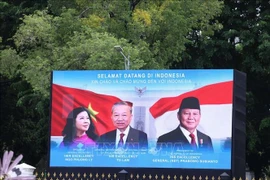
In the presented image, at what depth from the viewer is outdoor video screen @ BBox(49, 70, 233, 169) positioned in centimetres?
1505

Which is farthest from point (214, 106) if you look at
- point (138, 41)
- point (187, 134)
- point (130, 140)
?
point (138, 41)

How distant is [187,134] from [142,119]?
1.15 metres

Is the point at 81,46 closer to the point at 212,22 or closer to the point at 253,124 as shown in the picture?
the point at 212,22

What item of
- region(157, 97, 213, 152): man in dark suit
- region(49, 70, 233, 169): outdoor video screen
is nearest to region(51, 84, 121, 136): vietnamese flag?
region(49, 70, 233, 169): outdoor video screen

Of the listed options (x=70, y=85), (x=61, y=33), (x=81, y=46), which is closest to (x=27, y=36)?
(x=61, y=33)

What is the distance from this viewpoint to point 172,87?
15266 mm

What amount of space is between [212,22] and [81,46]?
7.88 m

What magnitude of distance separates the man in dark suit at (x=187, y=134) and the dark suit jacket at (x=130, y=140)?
39 cm

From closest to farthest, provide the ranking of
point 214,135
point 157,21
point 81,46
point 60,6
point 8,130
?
1. point 214,135
2. point 81,46
3. point 157,21
4. point 60,6
5. point 8,130

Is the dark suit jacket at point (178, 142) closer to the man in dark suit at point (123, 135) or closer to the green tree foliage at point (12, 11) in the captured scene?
the man in dark suit at point (123, 135)

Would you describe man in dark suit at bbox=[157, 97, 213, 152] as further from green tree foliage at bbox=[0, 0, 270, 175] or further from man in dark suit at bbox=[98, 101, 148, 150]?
green tree foliage at bbox=[0, 0, 270, 175]

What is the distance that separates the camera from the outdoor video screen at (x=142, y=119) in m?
15.1

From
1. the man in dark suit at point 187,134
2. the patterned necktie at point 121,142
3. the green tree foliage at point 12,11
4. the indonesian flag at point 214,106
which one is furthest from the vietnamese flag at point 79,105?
the green tree foliage at point 12,11

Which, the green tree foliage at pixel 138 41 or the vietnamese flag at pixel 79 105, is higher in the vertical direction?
the green tree foliage at pixel 138 41
